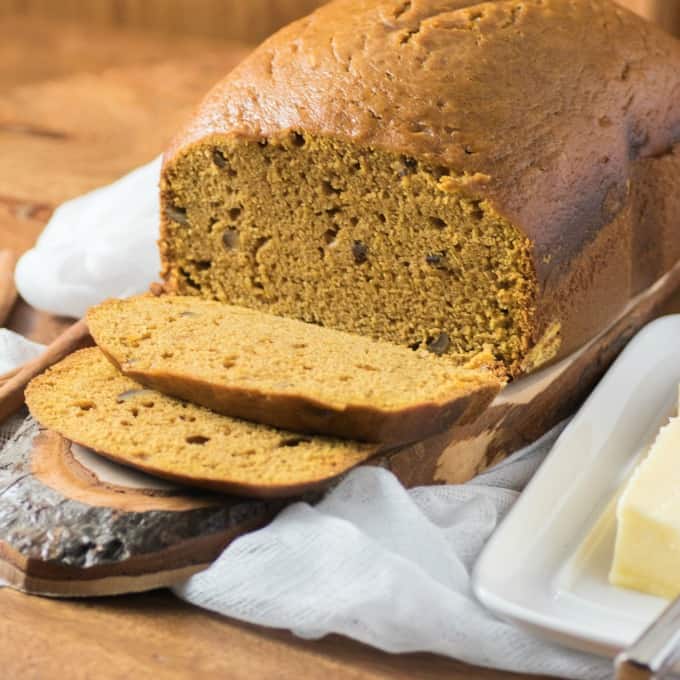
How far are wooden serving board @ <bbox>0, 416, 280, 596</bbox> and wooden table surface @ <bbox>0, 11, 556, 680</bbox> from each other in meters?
0.04

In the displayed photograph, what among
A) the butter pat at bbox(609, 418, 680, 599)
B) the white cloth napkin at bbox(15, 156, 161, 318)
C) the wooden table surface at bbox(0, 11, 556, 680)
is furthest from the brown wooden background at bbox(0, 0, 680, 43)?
the butter pat at bbox(609, 418, 680, 599)

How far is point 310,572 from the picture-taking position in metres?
2.02

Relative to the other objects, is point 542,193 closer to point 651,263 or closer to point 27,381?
point 651,263

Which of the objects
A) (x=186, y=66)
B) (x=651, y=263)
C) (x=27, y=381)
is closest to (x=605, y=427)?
(x=651, y=263)

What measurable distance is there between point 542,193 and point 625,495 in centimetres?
66

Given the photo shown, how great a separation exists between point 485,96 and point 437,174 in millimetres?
191

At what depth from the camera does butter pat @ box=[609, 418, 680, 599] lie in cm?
192

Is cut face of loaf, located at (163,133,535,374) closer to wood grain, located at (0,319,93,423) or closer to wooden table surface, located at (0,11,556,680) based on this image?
wood grain, located at (0,319,93,423)

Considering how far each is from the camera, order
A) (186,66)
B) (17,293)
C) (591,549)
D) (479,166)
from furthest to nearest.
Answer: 1. (186,66)
2. (17,293)
3. (479,166)
4. (591,549)

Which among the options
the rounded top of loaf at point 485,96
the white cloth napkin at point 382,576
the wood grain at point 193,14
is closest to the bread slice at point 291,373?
the white cloth napkin at point 382,576

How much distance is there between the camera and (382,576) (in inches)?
77.7

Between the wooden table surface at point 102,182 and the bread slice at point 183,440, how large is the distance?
0.69ft

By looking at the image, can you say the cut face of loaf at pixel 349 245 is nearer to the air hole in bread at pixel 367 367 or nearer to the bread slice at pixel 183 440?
the air hole in bread at pixel 367 367

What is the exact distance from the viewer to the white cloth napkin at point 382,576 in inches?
75.7
